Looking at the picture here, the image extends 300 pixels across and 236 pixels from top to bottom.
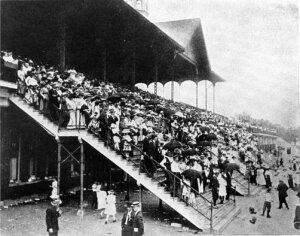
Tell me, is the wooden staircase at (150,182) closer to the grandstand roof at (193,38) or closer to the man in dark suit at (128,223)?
the man in dark suit at (128,223)

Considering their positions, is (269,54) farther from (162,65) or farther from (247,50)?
(162,65)

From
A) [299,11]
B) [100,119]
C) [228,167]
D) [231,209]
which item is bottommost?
[231,209]

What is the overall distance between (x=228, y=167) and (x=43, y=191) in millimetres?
8703

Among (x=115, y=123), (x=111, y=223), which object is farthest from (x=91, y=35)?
(x=111, y=223)

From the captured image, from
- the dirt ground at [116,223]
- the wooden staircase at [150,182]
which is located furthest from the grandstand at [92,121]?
the dirt ground at [116,223]

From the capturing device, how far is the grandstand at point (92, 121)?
1385 centimetres

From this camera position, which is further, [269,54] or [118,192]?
[269,54]

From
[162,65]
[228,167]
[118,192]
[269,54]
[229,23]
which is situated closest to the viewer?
[228,167]

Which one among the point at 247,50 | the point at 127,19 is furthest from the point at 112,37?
the point at 247,50

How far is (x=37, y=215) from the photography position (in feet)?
44.8

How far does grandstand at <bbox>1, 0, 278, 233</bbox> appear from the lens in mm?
13852

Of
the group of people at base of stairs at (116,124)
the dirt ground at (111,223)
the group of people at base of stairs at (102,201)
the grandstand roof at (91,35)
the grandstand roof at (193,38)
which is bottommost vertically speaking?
the dirt ground at (111,223)

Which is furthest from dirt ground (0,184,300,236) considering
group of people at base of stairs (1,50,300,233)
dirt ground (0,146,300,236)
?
group of people at base of stairs (1,50,300,233)

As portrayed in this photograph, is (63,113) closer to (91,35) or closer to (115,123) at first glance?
(115,123)
